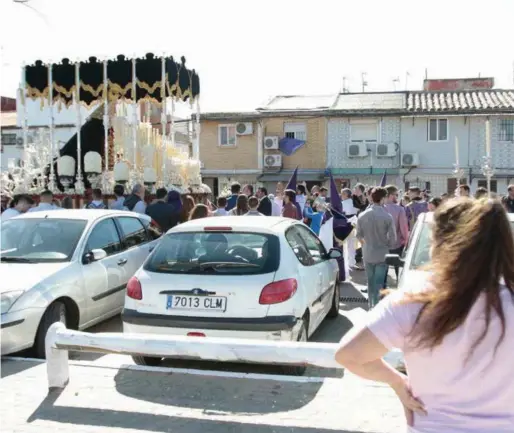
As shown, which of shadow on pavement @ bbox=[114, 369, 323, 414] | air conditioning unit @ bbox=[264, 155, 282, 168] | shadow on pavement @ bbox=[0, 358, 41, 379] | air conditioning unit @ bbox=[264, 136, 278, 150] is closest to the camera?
shadow on pavement @ bbox=[114, 369, 323, 414]

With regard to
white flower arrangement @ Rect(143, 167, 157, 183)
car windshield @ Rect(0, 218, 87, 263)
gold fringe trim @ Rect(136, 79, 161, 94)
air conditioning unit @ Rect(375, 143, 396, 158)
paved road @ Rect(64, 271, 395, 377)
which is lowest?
paved road @ Rect(64, 271, 395, 377)

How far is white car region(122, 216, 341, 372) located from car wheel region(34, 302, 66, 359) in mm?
1019

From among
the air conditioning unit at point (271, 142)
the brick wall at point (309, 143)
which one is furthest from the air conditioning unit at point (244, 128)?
the air conditioning unit at point (271, 142)

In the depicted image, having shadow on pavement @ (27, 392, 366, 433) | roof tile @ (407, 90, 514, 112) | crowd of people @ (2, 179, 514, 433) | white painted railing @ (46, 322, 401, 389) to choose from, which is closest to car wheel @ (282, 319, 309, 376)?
white painted railing @ (46, 322, 401, 389)

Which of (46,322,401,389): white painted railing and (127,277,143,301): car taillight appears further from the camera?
(127,277,143,301): car taillight

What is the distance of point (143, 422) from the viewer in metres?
4.45

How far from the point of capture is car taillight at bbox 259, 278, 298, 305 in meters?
5.34

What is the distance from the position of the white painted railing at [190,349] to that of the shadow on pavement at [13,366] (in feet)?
2.20

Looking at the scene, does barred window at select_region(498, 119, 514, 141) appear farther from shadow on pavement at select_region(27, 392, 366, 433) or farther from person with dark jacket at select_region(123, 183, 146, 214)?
shadow on pavement at select_region(27, 392, 366, 433)

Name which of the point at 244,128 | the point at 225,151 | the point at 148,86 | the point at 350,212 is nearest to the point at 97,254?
the point at 350,212

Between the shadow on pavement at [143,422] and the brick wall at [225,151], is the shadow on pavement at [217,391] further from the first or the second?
the brick wall at [225,151]

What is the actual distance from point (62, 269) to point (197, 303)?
1938 mm

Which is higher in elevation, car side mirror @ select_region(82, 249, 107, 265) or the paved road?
car side mirror @ select_region(82, 249, 107, 265)

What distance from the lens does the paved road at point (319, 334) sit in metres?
5.82
